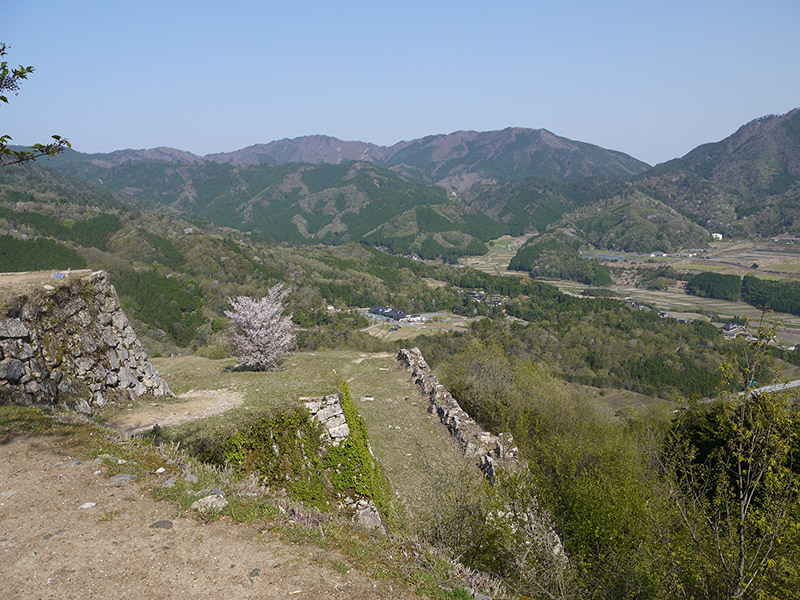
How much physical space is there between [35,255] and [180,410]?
98825mm

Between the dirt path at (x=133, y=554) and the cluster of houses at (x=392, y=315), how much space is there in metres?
114

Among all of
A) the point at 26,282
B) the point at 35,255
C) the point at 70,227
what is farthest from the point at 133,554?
the point at 70,227

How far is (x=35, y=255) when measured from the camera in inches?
3408

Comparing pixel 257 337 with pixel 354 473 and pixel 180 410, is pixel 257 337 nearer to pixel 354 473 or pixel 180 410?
pixel 180 410

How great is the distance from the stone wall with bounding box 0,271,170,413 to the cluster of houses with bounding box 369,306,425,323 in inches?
4173

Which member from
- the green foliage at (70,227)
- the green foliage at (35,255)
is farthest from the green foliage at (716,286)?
the green foliage at (70,227)


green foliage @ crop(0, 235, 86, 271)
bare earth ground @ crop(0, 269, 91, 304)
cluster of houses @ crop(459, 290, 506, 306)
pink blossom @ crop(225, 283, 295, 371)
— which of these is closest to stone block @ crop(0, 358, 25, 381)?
bare earth ground @ crop(0, 269, 91, 304)

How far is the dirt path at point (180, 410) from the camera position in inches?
496

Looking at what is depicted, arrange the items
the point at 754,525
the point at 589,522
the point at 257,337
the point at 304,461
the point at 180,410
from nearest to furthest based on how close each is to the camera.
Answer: the point at 754,525 → the point at 589,522 → the point at 304,461 → the point at 180,410 → the point at 257,337

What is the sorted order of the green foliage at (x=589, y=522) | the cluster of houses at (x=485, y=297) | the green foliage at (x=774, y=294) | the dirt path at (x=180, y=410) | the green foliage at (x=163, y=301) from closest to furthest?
the green foliage at (x=589, y=522), the dirt path at (x=180, y=410), the green foliage at (x=163, y=301), the green foliage at (x=774, y=294), the cluster of houses at (x=485, y=297)

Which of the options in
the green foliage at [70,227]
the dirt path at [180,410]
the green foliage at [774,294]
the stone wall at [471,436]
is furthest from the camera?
the green foliage at [774,294]

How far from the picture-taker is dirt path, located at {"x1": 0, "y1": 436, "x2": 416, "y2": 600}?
19.3 feet

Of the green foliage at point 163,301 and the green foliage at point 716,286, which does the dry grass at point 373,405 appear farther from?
the green foliage at point 716,286

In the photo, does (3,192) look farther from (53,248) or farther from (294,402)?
(294,402)
